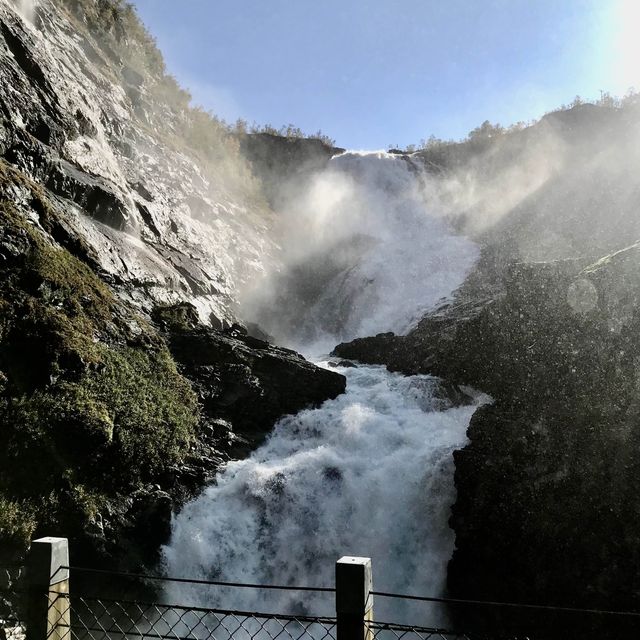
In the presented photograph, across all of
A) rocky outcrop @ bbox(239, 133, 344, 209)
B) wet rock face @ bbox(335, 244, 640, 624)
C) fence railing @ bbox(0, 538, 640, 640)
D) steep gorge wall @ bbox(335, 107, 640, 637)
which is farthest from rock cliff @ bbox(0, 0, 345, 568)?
rocky outcrop @ bbox(239, 133, 344, 209)

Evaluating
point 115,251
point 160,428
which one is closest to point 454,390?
point 160,428

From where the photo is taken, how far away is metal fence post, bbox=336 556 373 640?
4.32 metres

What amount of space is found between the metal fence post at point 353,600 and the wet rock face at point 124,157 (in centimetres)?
1663

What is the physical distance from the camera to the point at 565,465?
38.9 feet

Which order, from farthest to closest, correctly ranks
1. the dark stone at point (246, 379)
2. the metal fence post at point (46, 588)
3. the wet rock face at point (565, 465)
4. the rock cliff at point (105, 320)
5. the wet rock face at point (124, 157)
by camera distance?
the wet rock face at point (124, 157) < the dark stone at point (246, 379) < the rock cliff at point (105, 320) < the wet rock face at point (565, 465) < the metal fence post at point (46, 588)

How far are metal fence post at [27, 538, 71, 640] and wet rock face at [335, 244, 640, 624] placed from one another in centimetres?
962

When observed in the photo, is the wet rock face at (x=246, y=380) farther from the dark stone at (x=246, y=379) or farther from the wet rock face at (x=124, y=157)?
the wet rock face at (x=124, y=157)

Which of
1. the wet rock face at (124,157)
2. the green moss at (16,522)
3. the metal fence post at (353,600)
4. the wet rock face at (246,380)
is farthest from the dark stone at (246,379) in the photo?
the metal fence post at (353,600)

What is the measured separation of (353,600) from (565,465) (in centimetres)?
914

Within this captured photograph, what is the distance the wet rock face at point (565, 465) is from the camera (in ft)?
35.4

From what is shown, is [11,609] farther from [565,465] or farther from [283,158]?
[283,158]

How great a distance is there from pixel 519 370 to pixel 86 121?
68.2ft

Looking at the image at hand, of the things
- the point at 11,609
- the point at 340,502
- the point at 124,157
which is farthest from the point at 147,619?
the point at 124,157

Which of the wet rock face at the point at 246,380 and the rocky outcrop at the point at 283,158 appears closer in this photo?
the wet rock face at the point at 246,380
